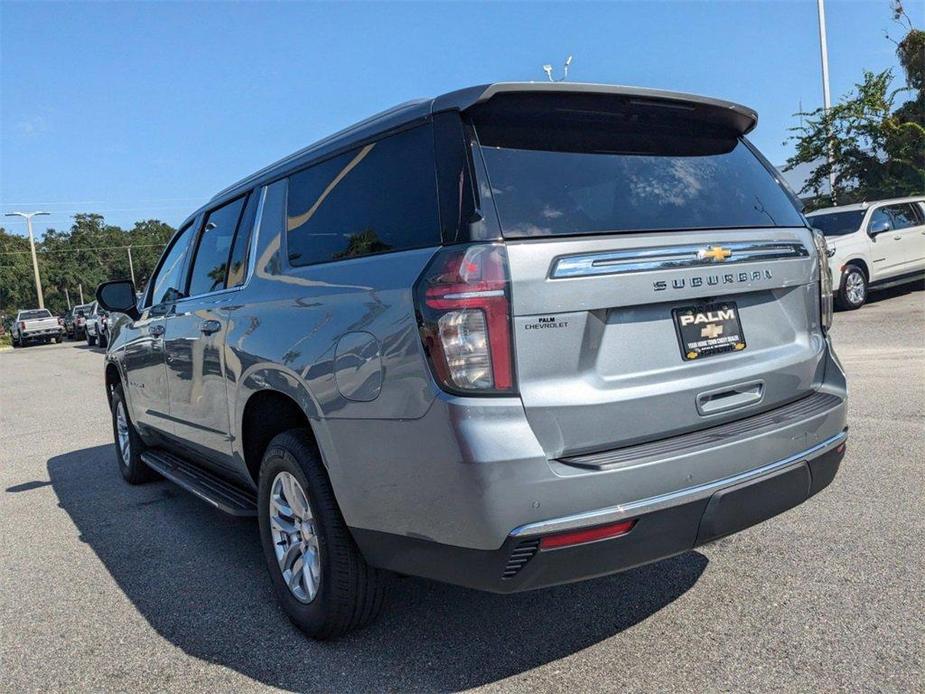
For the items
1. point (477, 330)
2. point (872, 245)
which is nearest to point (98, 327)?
point (872, 245)

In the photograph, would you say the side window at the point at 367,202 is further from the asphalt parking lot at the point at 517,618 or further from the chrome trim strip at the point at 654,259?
the asphalt parking lot at the point at 517,618

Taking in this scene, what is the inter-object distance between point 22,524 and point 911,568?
5228mm

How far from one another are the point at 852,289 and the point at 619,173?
12418 mm

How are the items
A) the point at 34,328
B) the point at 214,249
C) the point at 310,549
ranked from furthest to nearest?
the point at 34,328, the point at 214,249, the point at 310,549

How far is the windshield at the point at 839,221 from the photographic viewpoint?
13688mm

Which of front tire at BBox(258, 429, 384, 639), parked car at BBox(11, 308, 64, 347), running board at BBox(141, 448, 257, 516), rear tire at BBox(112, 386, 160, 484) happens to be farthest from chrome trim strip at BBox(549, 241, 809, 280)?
parked car at BBox(11, 308, 64, 347)

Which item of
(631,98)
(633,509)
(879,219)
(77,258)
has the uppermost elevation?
(77,258)

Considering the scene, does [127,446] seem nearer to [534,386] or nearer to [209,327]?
[209,327]

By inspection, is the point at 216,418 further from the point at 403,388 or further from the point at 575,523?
the point at 575,523

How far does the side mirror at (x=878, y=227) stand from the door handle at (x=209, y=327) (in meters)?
12.7

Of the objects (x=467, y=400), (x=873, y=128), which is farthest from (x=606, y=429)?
(x=873, y=128)

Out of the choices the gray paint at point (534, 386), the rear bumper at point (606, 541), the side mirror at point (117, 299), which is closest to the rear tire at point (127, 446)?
the side mirror at point (117, 299)

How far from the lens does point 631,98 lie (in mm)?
2875

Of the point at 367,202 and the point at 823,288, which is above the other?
the point at 367,202
